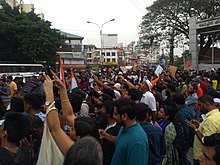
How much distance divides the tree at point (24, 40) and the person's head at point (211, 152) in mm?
32526

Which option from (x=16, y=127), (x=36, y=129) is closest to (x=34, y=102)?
(x=36, y=129)

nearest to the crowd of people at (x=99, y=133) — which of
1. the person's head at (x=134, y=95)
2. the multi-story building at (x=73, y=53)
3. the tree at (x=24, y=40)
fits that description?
the person's head at (x=134, y=95)

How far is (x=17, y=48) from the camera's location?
3428cm

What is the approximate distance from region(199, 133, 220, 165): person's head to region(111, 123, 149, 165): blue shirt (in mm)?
790

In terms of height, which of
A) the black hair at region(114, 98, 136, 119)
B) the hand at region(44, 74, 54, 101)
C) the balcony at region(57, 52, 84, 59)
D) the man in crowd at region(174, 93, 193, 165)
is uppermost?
the balcony at region(57, 52, 84, 59)

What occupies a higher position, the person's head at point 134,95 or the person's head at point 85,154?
the person's head at point 85,154

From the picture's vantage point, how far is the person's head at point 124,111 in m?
3.35

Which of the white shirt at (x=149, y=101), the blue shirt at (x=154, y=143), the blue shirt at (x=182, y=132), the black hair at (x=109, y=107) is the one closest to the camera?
the blue shirt at (x=154, y=143)

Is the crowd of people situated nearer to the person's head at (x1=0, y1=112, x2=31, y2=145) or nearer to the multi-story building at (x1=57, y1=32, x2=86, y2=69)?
the person's head at (x1=0, y1=112, x2=31, y2=145)

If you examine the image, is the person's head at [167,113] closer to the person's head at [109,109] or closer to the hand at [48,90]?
the person's head at [109,109]

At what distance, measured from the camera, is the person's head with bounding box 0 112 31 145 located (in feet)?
9.03

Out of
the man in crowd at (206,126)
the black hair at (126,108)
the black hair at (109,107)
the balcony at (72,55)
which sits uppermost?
the balcony at (72,55)

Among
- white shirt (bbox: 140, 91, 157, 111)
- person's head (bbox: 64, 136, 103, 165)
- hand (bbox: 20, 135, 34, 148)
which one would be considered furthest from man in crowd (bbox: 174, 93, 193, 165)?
person's head (bbox: 64, 136, 103, 165)

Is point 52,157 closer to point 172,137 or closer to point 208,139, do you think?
point 208,139
